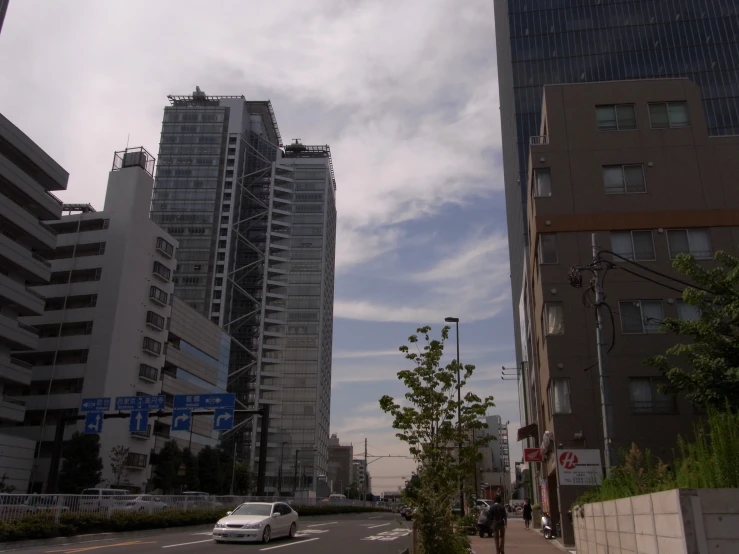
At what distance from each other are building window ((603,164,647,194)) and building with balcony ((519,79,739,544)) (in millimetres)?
42

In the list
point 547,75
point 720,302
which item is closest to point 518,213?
point 547,75

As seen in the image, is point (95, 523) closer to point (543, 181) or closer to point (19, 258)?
point (543, 181)

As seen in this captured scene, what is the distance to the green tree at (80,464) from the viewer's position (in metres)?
51.0

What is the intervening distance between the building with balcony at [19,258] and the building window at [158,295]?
→ 13.3 m

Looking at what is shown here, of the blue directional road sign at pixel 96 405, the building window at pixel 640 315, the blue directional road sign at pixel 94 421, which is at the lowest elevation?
the blue directional road sign at pixel 94 421

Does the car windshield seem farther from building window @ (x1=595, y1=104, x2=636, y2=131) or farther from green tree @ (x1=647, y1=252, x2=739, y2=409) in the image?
building window @ (x1=595, y1=104, x2=636, y2=131)

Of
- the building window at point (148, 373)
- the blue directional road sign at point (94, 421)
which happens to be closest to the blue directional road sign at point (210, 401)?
the blue directional road sign at point (94, 421)

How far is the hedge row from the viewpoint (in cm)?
1778

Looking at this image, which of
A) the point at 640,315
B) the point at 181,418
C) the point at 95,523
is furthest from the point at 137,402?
the point at 640,315

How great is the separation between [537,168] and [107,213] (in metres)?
51.6

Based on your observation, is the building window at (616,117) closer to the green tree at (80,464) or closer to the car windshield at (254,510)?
the car windshield at (254,510)

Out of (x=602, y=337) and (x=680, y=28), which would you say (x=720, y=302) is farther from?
(x=680, y=28)

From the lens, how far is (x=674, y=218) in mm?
26156

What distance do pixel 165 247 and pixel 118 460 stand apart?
81.3 ft
